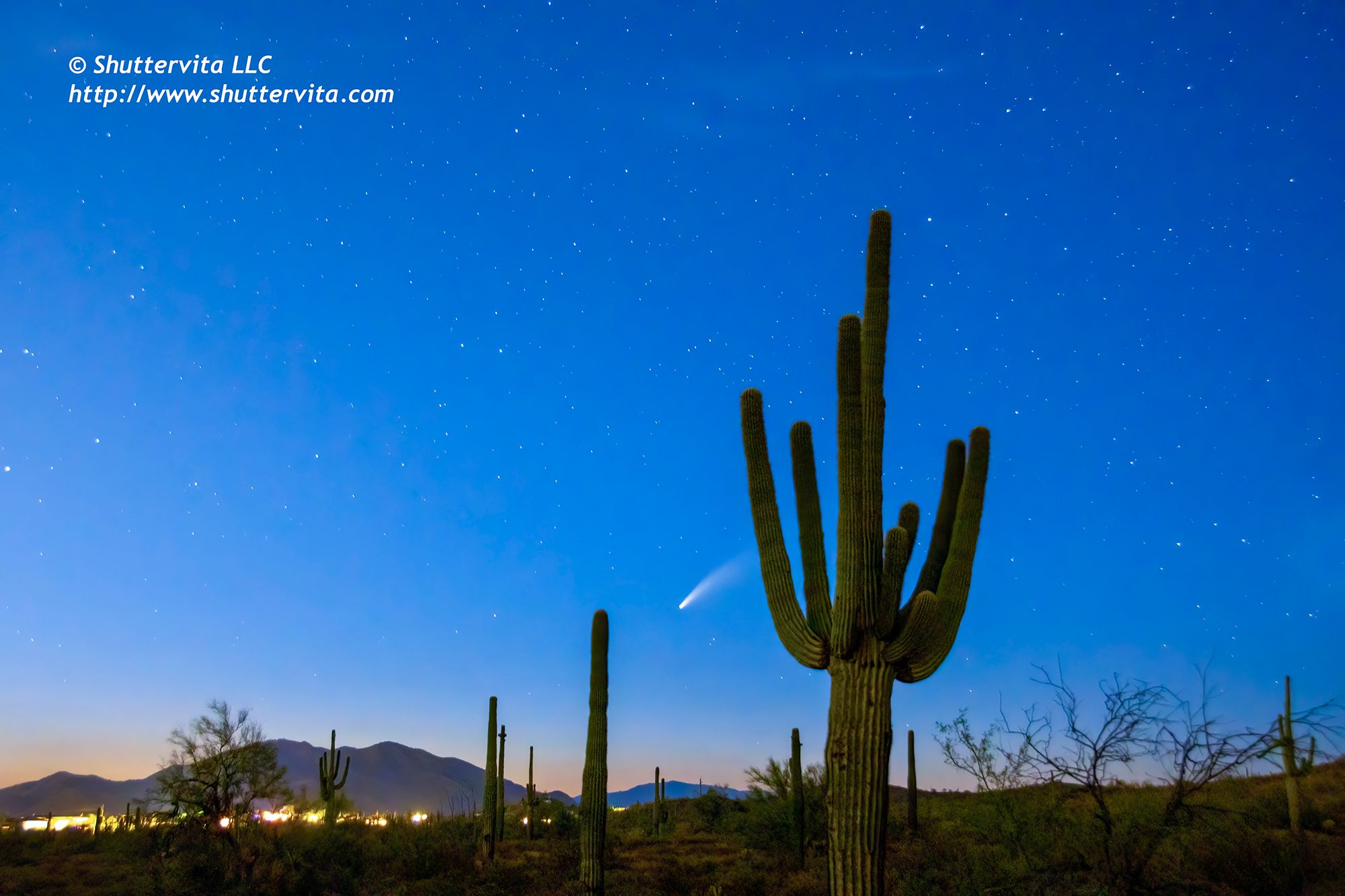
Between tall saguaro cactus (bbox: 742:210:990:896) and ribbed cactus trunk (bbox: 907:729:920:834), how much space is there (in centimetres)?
1372

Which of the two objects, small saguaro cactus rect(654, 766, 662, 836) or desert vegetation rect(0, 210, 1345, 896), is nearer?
desert vegetation rect(0, 210, 1345, 896)

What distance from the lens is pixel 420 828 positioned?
2355 cm

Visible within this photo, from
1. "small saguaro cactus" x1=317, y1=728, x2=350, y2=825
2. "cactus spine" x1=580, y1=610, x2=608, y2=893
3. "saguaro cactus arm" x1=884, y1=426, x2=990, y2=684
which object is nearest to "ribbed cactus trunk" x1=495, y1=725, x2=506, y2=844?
"small saguaro cactus" x1=317, y1=728, x2=350, y2=825

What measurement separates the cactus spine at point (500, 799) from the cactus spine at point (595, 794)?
6.14m

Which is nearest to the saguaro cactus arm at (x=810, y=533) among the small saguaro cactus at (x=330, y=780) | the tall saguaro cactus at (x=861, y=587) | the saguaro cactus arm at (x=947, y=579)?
the tall saguaro cactus at (x=861, y=587)

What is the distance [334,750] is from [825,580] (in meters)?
23.2

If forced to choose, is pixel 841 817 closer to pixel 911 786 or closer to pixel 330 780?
pixel 911 786

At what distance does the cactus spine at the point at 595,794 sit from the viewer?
14.2m

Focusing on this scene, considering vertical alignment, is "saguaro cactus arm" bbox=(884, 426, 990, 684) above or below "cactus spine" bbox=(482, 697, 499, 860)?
above

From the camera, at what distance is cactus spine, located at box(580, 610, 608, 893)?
559 inches

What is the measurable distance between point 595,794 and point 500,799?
10903 mm

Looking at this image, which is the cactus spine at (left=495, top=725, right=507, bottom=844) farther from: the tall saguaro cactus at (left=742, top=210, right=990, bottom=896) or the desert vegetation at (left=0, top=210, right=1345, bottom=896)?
the tall saguaro cactus at (left=742, top=210, right=990, bottom=896)

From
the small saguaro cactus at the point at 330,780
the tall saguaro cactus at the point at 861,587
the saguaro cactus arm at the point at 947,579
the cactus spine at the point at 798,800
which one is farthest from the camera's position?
the small saguaro cactus at the point at 330,780

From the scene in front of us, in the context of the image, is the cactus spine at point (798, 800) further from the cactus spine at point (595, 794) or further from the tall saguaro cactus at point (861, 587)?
the tall saguaro cactus at point (861, 587)
